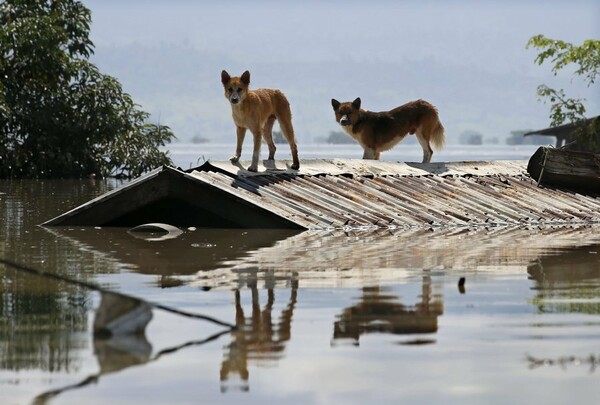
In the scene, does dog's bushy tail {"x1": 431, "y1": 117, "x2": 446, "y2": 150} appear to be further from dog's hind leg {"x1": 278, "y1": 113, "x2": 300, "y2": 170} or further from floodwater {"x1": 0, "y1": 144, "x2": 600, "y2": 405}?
floodwater {"x1": 0, "y1": 144, "x2": 600, "y2": 405}

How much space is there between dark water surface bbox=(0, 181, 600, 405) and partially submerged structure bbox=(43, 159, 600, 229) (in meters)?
2.10

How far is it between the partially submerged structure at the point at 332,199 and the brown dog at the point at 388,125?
6.29 ft

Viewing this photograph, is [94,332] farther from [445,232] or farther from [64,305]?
[445,232]

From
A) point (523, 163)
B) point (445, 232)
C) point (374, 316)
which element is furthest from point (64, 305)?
point (523, 163)

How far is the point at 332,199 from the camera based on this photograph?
62.1ft

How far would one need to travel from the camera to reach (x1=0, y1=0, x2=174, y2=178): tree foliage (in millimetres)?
36562

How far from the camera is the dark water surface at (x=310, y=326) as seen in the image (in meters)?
6.79

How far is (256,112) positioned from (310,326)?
35.2ft

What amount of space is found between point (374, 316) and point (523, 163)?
16.6 meters

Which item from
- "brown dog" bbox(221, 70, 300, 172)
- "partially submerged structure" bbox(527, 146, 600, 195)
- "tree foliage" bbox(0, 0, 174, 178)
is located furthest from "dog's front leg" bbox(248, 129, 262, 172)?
"tree foliage" bbox(0, 0, 174, 178)

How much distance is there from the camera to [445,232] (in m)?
17.8

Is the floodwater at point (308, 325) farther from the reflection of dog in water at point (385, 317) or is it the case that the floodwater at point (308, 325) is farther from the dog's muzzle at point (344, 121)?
the dog's muzzle at point (344, 121)

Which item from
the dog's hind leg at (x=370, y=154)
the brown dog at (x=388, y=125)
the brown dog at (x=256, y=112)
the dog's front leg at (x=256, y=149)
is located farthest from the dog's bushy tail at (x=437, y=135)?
the dog's front leg at (x=256, y=149)

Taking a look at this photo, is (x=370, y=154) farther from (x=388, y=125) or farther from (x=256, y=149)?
(x=256, y=149)
